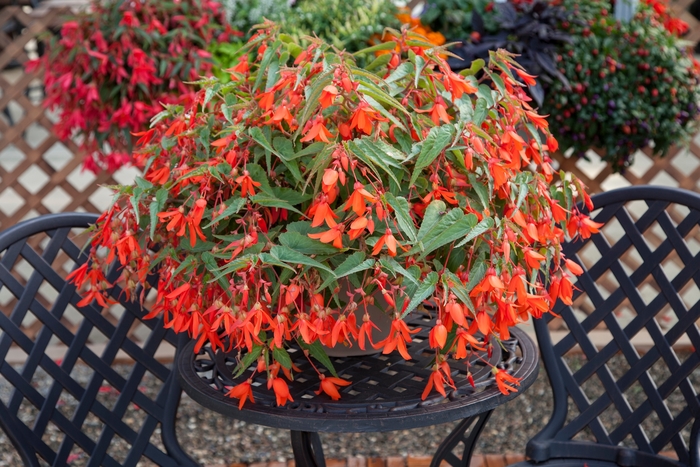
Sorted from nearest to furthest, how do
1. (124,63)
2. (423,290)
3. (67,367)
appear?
(423,290), (67,367), (124,63)

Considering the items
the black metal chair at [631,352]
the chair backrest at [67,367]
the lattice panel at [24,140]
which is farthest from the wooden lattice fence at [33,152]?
the black metal chair at [631,352]

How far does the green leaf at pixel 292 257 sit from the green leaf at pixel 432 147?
0.15m

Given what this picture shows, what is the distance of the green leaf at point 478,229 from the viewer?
854mm

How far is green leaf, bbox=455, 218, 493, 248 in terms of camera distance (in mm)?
854

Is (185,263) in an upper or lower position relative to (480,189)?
lower

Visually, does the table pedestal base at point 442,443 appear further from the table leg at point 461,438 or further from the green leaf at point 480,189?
the green leaf at point 480,189

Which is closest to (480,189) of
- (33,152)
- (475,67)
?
(475,67)

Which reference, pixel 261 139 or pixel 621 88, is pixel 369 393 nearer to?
pixel 261 139

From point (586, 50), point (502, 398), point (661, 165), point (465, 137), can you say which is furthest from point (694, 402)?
point (661, 165)

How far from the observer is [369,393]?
40.6 inches

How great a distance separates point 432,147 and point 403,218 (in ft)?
0.33

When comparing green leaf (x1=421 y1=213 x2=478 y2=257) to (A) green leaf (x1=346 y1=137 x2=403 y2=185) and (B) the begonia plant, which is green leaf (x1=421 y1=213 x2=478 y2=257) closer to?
(A) green leaf (x1=346 y1=137 x2=403 y2=185)

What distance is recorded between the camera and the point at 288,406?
100cm

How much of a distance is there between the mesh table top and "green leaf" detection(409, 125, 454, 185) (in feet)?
0.64
